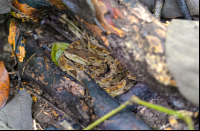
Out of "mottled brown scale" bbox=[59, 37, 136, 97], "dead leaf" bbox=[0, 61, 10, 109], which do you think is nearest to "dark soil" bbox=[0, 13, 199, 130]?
"dead leaf" bbox=[0, 61, 10, 109]

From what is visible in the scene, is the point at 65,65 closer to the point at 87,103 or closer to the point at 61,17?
the point at 87,103

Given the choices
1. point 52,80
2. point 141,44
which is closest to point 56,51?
point 52,80

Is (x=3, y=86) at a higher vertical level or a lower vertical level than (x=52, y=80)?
lower

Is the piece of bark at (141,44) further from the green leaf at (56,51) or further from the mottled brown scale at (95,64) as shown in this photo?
the green leaf at (56,51)

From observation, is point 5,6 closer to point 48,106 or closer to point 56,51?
point 56,51

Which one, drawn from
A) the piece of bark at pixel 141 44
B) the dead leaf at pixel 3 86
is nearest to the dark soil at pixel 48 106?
the dead leaf at pixel 3 86

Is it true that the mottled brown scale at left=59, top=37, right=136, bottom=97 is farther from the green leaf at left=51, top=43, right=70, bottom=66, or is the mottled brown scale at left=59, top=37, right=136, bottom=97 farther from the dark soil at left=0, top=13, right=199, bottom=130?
the dark soil at left=0, top=13, right=199, bottom=130

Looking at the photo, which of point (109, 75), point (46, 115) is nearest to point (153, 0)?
point (109, 75)

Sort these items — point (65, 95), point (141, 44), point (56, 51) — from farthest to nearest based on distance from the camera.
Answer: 1. point (56, 51)
2. point (65, 95)
3. point (141, 44)
